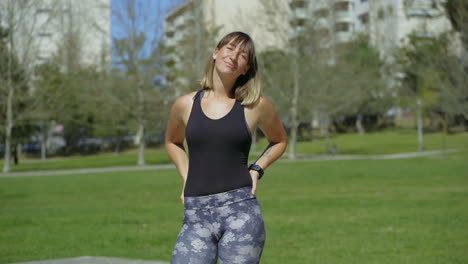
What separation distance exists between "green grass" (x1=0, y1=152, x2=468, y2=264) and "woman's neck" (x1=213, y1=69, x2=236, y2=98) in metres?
5.29

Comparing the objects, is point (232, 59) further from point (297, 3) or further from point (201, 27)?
point (201, 27)

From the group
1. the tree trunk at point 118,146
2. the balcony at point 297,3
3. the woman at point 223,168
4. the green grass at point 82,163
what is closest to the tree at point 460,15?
the balcony at point 297,3

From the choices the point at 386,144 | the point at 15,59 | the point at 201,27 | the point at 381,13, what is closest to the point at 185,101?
the point at 15,59

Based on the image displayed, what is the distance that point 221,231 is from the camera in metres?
3.56

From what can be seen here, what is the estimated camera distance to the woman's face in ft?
12.1

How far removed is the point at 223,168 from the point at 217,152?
87 mm

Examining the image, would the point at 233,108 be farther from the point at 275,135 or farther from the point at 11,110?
the point at 11,110

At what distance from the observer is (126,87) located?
142 ft

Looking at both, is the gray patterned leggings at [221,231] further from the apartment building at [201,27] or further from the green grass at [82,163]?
the apartment building at [201,27]

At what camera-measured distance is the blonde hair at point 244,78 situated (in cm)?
371

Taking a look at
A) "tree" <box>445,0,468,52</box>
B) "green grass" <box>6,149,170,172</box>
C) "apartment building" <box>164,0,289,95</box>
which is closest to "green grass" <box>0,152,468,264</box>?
"tree" <box>445,0,468,52</box>

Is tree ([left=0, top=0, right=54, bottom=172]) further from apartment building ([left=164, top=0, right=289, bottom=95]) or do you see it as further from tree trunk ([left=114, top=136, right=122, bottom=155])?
tree trunk ([left=114, top=136, right=122, bottom=155])

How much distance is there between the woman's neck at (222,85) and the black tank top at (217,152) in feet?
0.51

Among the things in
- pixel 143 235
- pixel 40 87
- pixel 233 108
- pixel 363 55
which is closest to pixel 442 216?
pixel 143 235
